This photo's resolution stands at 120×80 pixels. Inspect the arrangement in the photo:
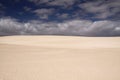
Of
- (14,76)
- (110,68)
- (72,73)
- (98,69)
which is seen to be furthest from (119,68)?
(14,76)

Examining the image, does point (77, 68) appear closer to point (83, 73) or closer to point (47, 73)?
point (83, 73)

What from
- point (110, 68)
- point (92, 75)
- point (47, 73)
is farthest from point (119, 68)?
point (47, 73)

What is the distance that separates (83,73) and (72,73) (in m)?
0.51

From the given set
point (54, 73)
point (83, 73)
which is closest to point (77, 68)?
point (83, 73)

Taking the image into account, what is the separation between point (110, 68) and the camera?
6.93 meters

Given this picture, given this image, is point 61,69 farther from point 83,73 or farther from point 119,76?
point 119,76

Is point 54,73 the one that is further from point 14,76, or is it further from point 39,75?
point 14,76

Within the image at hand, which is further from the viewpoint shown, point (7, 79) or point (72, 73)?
point (72, 73)

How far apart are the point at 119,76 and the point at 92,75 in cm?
116

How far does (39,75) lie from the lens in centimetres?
597

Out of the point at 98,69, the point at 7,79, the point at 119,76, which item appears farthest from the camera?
the point at 98,69

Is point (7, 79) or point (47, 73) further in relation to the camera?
point (47, 73)

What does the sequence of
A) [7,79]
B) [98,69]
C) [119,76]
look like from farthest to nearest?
[98,69], [119,76], [7,79]

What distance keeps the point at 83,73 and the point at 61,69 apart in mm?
1156
